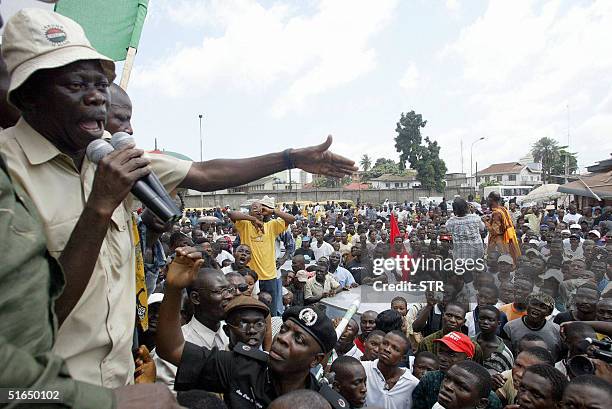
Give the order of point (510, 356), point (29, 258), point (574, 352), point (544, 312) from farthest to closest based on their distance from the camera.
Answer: point (544, 312), point (510, 356), point (574, 352), point (29, 258)

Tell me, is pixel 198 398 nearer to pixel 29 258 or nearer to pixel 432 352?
pixel 29 258

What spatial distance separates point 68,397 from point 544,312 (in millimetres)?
4834

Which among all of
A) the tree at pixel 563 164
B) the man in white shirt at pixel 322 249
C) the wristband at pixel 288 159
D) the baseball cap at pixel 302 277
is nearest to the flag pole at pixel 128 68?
the wristband at pixel 288 159

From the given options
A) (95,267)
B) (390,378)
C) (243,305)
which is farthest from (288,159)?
(390,378)

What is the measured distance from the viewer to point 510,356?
4.32 meters

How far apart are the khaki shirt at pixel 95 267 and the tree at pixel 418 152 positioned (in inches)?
1835

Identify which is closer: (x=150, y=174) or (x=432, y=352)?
(x=150, y=174)

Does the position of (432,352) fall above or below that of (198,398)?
below

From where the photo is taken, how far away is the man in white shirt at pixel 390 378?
3.66 meters

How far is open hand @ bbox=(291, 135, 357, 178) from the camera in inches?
79.7

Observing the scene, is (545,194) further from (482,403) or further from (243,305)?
(243,305)

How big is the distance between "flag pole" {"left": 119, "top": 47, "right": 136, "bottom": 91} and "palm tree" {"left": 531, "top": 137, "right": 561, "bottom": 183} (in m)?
74.7

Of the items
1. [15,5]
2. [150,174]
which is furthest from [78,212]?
[15,5]

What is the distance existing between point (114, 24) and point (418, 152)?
2175 inches
